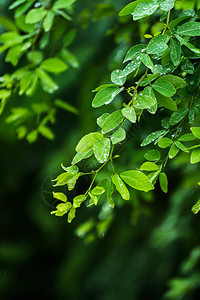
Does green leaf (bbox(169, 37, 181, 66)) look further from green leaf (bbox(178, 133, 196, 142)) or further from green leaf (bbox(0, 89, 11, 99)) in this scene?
green leaf (bbox(0, 89, 11, 99))

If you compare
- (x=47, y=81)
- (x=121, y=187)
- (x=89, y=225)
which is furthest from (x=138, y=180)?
(x=89, y=225)

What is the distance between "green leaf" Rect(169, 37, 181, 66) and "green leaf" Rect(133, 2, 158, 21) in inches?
1.8

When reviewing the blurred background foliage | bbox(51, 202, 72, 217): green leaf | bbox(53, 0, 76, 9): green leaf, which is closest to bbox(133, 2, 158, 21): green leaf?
bbox(51, 202, 72, 217): green leaf

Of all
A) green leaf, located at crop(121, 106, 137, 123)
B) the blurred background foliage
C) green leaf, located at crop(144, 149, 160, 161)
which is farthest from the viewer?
the blurred background foliage

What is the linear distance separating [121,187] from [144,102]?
11 cm

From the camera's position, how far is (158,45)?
568 millimetres

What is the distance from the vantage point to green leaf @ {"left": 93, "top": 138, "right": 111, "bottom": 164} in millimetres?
549

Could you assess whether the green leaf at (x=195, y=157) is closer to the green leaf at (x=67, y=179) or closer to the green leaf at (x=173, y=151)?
the green leaf at (x=173, y=151)

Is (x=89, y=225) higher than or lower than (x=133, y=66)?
lower

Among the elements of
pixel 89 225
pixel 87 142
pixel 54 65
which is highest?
pixel 87 142

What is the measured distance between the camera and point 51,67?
964 millimetres

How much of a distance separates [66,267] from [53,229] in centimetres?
21

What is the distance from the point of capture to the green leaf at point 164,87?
22.4 inches

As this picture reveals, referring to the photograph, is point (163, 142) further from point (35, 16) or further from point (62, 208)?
point (35, 16)
